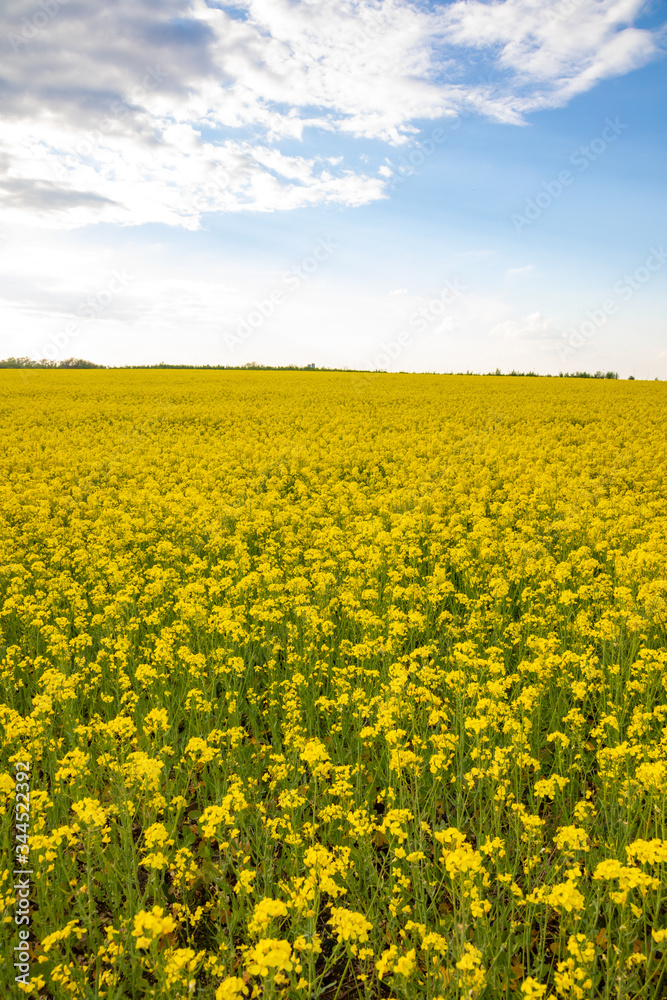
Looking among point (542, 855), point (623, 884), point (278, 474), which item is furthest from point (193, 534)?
point (623, 884)

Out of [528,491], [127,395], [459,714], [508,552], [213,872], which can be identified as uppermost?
[127,395]

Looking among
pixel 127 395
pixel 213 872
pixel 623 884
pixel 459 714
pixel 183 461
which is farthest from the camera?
pixel 127 395

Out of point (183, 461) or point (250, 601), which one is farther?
point (183, 461)

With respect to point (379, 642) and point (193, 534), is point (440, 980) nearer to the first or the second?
point (379, 642)

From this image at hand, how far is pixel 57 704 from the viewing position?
18.3 feet

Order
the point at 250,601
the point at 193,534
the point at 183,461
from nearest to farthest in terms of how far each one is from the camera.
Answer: the point at 250,601
the point at 193,534
the point at 183,461

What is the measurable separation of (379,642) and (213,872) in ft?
8.22

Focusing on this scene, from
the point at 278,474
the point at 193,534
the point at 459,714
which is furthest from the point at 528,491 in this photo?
the point at 459,714

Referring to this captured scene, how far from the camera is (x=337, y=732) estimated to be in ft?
16.9

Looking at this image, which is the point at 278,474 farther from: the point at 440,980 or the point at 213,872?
the point at 440,980

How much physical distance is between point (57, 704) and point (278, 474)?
30.8ft

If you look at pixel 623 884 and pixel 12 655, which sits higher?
pixel 623 884

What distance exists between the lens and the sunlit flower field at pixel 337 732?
3203 millimetres

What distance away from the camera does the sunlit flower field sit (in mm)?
3203
